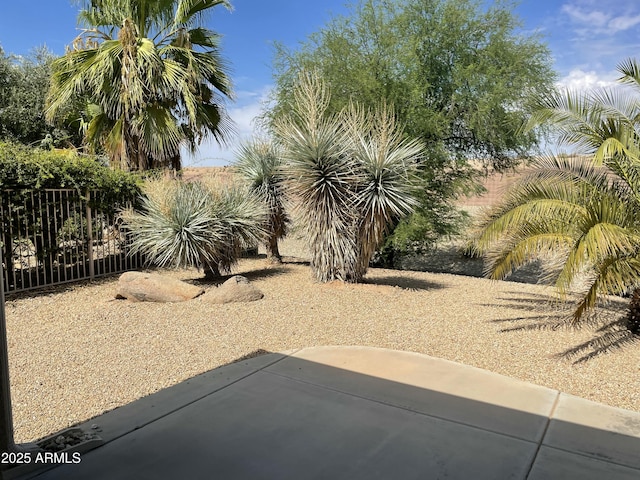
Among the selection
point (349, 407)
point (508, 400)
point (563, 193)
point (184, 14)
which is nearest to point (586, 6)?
point (563, 193)

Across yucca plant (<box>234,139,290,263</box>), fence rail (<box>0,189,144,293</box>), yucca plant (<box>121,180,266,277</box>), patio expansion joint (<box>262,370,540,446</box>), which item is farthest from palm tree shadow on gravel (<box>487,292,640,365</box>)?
fence rail (<box>0,189,144,293</box>)

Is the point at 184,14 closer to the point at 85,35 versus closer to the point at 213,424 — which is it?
the point at 85,35

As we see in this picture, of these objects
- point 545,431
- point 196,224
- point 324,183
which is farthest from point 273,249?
point 545,431

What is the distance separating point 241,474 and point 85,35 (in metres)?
12.3

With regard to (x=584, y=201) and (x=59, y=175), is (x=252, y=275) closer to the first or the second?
(x=59, y=175)

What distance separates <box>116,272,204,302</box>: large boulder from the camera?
26.4ft

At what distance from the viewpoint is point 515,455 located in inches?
133

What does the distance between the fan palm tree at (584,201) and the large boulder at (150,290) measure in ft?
16.1

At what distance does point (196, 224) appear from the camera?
30.5 ft

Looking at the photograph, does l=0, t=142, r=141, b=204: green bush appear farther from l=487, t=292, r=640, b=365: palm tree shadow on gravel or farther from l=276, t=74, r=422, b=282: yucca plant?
l=487, t=292, r=640, b=365: palm tree shadow on gravel

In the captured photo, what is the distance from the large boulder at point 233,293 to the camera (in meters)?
7.97

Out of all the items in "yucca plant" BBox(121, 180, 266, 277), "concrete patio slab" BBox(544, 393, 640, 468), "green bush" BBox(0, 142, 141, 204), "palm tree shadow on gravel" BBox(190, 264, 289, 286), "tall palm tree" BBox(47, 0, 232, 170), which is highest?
"tall palm tree" BBox(47, 0, 232, 170)

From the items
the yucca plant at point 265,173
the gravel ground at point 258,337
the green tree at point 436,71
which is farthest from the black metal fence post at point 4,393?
the green tree at point 436,71

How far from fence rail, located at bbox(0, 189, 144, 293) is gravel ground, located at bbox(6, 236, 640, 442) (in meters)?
0.49
